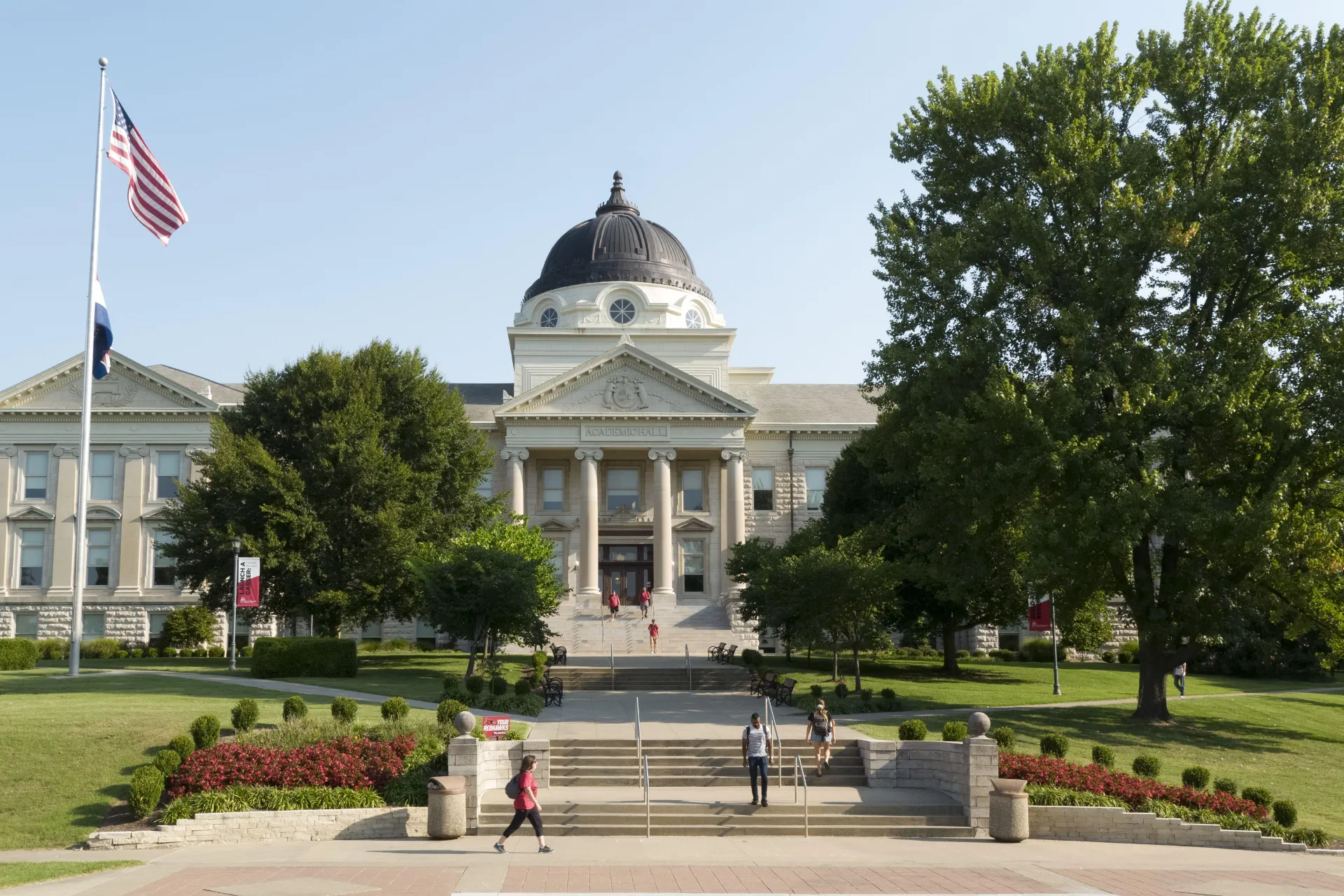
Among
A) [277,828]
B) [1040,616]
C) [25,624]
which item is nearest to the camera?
[277,828]

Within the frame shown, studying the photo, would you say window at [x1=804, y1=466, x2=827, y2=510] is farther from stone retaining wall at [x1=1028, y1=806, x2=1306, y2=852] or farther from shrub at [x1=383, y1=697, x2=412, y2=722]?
stone retaining wall at [x1=1028, y1=806, x2=1306, y2=852]

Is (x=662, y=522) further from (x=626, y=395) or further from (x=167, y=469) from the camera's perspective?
(x=167, y=469)

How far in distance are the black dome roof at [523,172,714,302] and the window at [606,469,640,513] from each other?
13046 mm

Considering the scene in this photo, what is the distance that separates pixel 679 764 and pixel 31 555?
4832cm

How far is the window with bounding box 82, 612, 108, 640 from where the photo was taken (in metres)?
58.5

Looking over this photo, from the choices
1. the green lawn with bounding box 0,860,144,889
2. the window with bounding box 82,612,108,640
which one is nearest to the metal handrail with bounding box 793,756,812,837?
the green lawn with bounding box 0,860,144,889

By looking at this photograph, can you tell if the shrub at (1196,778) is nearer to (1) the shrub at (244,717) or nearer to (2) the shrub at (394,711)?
(2) the shrub at (394,711)

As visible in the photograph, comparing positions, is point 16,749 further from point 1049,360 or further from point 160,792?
point 1049,360

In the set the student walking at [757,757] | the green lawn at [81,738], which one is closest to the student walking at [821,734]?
the student walking at [757,757]

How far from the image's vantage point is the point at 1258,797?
2158 centimetres

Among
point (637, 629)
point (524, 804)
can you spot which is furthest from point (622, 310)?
point (524, 804)

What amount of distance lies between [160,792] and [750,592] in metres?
26.1

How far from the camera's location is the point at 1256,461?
2931 centimetres

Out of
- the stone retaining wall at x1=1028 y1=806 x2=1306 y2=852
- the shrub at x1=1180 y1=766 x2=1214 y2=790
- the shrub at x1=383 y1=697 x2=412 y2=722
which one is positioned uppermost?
the shrub at x1=383 y1=697 x2=412 y2=722
